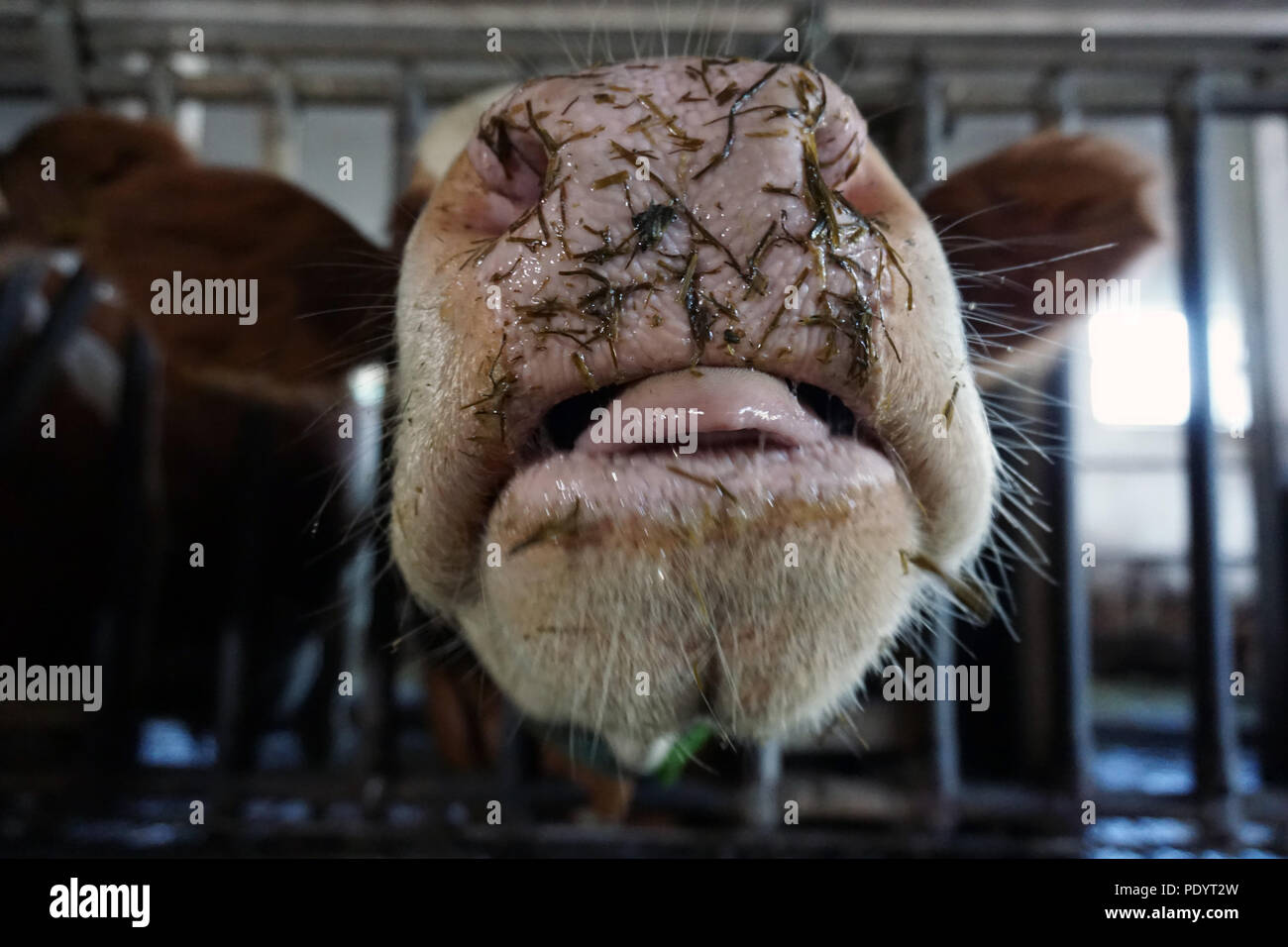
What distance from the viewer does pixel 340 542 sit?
1.01 metres

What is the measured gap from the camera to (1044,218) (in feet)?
2.95

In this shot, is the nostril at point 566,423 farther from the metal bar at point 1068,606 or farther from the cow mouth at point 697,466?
the metal bar at point 1068,606

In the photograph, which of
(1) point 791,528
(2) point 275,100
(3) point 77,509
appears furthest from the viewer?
(3) point 77,509

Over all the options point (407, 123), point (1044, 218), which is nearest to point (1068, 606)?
point (1044, 218)

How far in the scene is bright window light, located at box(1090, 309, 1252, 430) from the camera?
0.99 metres

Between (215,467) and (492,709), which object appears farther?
(215,467)

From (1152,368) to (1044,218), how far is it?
1.12 feet

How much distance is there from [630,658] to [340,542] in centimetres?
58

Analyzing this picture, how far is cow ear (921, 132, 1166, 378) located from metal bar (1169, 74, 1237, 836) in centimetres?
21

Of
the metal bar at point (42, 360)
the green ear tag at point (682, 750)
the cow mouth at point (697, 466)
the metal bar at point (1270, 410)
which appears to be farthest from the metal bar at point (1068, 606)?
the metal bar at point (42, 360)

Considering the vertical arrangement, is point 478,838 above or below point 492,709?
below

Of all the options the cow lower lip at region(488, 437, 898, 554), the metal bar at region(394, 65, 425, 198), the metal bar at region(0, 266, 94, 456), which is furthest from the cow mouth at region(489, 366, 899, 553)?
the metal bar at region(0, 266, 94, 456)
